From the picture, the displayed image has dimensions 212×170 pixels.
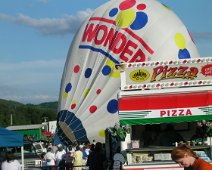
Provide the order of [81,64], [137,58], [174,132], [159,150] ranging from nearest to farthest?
[159,150], [174,132], [137,58], [81,64]

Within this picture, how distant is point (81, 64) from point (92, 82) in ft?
4.94

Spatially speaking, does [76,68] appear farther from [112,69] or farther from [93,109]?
[93,109]

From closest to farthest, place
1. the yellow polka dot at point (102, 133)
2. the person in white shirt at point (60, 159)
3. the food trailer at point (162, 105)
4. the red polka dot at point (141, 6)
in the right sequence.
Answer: the food trailer at point (162, 105)
the person in white shirt at point (60, 159)
the yellow polka dot at point (102, 133)
the red polka dot at point (141, 6)

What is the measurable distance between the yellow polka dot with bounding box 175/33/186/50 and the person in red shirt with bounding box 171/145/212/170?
22674 millimetres

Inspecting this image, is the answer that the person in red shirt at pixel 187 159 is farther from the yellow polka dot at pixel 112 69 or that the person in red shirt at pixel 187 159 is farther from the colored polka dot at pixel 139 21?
the colored polka dot at pixel 139 21

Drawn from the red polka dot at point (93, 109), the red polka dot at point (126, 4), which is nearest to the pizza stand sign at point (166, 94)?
the red polka dot at point (93, 109)

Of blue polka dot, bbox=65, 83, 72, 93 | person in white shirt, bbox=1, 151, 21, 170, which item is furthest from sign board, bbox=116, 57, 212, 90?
blue polka dot, bbox=65, 83, 72, 93

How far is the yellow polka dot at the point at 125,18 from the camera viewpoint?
91.4 ft

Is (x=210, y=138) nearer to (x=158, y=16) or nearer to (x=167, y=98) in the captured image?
(x=167, y=98)

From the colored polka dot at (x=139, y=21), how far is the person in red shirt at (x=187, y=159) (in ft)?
73.0

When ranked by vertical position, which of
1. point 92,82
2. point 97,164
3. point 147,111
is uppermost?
point 92,82

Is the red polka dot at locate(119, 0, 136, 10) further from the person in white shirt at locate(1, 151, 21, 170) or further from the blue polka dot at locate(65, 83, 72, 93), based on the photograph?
the person in white shirt at locate(1, 151, 21, 170)

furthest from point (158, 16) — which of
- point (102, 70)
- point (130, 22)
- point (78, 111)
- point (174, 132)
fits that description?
point (174, 132)

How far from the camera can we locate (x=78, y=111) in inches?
1071
